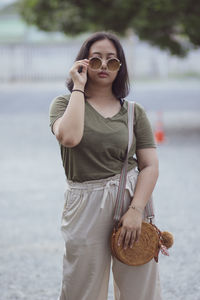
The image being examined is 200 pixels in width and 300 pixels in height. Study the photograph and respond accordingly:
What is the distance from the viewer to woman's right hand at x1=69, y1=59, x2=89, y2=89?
2.48 m

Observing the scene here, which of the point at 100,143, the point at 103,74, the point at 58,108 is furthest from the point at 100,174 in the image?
the point at 103,74

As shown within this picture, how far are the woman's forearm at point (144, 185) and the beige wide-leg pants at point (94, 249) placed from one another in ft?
0.14

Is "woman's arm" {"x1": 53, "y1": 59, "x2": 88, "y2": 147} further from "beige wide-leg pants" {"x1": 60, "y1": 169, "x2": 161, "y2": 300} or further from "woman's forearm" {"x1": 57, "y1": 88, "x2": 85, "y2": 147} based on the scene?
"beige wide-leg pants" {"x1": 60, "y1": 169, "x2": 161, "y2": 300}

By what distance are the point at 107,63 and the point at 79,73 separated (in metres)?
0.14

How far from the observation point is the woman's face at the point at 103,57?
2.53 metres

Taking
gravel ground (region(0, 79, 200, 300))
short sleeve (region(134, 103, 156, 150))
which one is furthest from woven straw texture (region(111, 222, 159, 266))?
gravel ground (region(0, 79, 200, 300))

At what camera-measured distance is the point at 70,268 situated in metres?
2.58

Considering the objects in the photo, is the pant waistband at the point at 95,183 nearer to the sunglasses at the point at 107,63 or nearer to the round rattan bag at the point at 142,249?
the round rattan bag at the point at 142,249

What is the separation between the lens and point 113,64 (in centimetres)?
254

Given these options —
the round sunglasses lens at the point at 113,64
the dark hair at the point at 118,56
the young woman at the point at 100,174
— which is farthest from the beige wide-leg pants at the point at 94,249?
the round sunglasses lens at the point at 113,64

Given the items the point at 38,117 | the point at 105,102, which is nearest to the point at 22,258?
the point at 105,102

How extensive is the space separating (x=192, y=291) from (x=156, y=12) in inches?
330

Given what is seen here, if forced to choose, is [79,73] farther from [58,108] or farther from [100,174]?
[100,174]

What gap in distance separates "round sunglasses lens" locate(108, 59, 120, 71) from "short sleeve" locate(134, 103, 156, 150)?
0.22 meters
